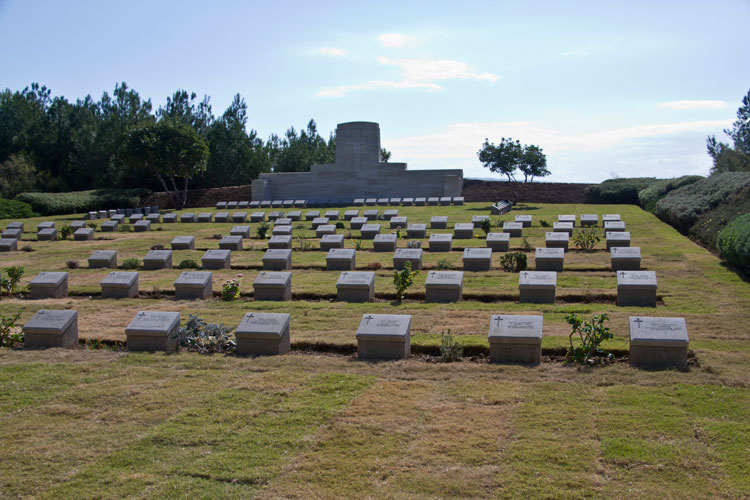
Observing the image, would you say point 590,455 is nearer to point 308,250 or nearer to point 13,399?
point 13,399

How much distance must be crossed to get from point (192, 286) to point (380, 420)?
772 centimetres

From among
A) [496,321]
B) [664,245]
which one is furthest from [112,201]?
[496,321]

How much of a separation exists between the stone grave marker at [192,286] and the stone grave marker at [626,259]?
893 cm

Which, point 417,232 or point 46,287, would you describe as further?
point 417,232

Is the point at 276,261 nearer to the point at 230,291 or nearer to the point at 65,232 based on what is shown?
the point at 230,291

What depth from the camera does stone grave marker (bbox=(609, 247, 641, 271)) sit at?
577 inches

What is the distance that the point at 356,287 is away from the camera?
498 inches

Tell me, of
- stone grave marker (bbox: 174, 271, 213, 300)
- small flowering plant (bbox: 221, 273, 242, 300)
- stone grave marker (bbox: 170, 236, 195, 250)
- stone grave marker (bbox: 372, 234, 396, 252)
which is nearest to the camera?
small flowering plant (bbox: 221, 273, 242, 300)

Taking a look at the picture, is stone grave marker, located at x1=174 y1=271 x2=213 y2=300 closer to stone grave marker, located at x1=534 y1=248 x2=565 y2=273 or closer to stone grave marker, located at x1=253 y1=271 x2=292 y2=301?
stone grave marker, located at x1=253 y1=271 x2=292 y2=301

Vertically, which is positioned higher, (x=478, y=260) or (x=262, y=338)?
(x=478, y=260)

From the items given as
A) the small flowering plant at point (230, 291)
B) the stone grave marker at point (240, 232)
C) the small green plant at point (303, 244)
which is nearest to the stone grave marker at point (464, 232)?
the small green plant at point (303, 244)

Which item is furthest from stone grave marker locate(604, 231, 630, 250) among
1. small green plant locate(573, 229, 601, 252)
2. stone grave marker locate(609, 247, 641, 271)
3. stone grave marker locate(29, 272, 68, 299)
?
stone grave marker locate(29, 272, 68, 299)

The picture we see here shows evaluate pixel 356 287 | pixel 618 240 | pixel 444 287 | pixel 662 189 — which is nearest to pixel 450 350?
pixel 444 287

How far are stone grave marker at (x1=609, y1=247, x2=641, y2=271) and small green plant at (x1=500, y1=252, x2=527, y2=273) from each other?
1.97 metres
